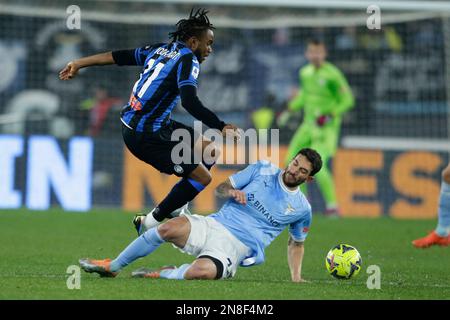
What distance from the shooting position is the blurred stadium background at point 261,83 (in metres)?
16.5

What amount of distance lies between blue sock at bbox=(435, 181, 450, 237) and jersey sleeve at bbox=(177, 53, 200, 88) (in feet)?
12.8

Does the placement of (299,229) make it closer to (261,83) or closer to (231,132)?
(231,132)

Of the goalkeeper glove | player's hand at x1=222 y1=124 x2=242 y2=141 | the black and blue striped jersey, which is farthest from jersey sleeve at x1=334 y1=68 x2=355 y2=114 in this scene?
player's hand at x1=222 y1=124 x2=242 y2=141

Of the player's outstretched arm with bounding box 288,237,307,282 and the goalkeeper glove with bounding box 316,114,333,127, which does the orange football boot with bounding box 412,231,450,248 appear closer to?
the player's outstretched arm with bounding box 288,237,307,282

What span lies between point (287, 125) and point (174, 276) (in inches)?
433

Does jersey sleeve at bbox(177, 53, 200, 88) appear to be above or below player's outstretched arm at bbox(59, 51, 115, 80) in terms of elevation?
below

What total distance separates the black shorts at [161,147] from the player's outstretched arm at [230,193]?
0.83m

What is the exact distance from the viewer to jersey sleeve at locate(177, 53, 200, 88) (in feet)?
25.6

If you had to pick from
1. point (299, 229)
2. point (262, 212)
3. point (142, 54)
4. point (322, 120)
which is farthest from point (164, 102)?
point (322, 120)

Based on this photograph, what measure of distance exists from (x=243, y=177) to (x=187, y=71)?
988 millimetres

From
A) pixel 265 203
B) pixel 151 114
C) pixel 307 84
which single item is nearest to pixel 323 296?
pixel 265 203

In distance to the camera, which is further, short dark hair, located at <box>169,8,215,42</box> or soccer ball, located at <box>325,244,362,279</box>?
short dark hair, located at <box>169,8,215,42</box>

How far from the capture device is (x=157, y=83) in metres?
8.12

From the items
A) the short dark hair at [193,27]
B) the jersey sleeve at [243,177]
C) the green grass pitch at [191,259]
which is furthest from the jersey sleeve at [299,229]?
the short dark hair at [193,27]
